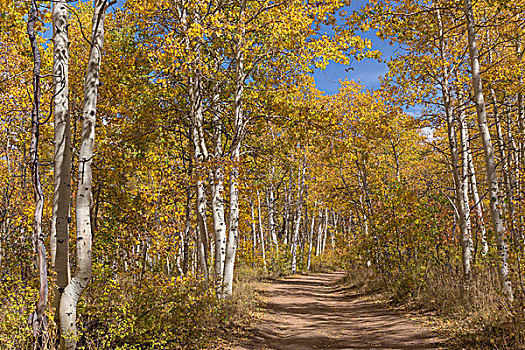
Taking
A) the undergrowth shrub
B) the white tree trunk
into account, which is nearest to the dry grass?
the undergrowth shrub

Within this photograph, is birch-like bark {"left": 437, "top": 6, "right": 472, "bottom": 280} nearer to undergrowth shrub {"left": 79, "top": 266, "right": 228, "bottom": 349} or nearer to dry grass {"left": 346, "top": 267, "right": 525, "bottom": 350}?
dry grass {"left": 346, "top": 267, "right": 525, "bottom": 350}

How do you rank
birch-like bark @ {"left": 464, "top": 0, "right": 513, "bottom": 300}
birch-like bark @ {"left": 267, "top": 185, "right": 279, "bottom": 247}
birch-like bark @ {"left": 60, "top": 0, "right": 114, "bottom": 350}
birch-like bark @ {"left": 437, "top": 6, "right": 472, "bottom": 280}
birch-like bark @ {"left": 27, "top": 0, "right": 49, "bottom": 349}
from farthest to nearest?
1. birch-like bark @ {"left": 267, "top": 185, "right": 279, "bottom": 247}
2. birch-like bark @ {"left": 437, "top": 6, "right": 472, "bottom": 280}
3. birch-like bark @ {"left": 464, "top": 0, "right": 513, "bottom": 300}
4. birch-like bark @ {"left": 60, "top": 0, "right": 114, "bottom": 350}
5. birch-like bark @ {"left": 27, "top": 0, "right": 49, "bottom": 349}

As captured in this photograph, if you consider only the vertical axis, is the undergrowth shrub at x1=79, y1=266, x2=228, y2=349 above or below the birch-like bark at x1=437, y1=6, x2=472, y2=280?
below

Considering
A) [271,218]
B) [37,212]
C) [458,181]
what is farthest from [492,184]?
[271,218]

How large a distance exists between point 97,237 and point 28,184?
2.30 metres

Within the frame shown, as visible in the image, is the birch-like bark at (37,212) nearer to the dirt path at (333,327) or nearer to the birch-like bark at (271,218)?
the dirt path at (333,327)

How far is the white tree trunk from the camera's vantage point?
4.52m

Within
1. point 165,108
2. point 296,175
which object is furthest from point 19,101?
point 296,175

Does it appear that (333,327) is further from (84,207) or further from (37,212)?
(37,212)

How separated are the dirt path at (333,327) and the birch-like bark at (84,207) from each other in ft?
11.2

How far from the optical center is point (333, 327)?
8664 millimetres

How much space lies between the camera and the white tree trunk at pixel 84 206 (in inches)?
178

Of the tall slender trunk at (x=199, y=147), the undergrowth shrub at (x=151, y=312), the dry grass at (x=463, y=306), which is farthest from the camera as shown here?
the tall slender trunk at (x=199, y=147)

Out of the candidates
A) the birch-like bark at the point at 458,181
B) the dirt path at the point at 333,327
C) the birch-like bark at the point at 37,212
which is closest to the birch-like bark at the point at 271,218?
the dirt path at the point at 333,327
